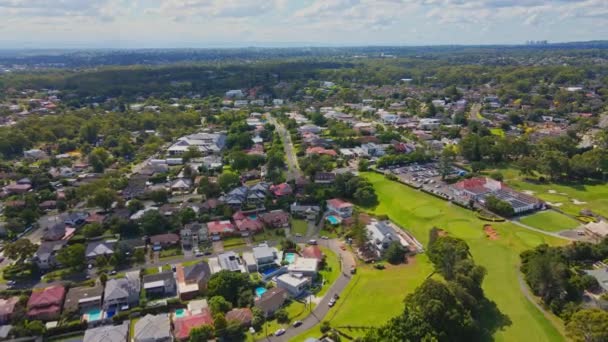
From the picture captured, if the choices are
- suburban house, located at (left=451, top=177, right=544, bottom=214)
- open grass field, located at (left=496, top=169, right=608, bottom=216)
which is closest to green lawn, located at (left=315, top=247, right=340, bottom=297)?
suburban house, located at (left=451, top=177, right=544, bottom=214)

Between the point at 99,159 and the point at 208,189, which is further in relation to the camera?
the point at 99,159

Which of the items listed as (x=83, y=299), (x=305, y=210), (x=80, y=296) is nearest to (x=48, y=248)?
(x=80, y=296)

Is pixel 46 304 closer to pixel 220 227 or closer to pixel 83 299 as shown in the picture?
pixel 83 299

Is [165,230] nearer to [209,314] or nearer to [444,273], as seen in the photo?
[209,314]

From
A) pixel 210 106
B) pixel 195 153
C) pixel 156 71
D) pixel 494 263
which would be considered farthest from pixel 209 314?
pixel 156 71

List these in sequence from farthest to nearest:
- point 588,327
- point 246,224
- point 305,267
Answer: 1. point 246,224
2. point 305,267
3. point 588,327
